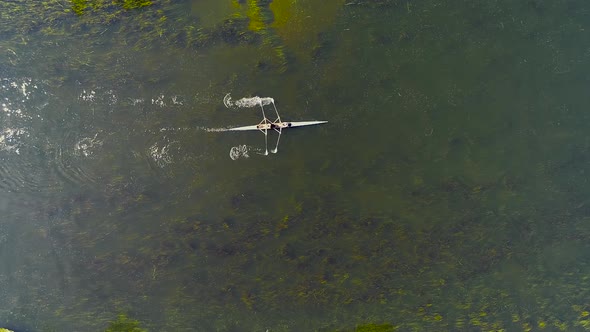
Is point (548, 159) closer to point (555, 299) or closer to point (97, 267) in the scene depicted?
point (555, 299)

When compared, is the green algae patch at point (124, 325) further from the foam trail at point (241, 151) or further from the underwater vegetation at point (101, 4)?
the underwater vegetation at point (101, 4)

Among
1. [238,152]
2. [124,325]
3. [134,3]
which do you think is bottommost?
[124,325]

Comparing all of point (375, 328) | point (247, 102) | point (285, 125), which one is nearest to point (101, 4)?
point (247, 102)

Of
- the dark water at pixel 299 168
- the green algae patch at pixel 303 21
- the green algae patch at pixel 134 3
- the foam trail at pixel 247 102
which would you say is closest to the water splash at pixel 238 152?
the dark water at pixel 299 168

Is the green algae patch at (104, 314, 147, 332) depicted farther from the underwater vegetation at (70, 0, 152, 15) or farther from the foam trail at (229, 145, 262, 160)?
the underwater vegetation at (70, 0, 152, 15)

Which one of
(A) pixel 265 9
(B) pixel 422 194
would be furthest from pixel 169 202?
(B) pixel 422 194

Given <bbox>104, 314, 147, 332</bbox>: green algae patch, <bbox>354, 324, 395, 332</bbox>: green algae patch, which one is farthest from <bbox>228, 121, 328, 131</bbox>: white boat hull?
<bbox>104, 314, 147, 332</bbox>: green algae patch

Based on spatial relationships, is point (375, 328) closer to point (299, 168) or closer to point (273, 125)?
point (299, 168)
